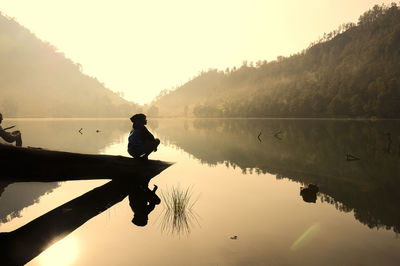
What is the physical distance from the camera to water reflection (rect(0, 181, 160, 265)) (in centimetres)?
747

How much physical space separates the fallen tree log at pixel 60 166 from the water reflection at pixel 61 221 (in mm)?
875

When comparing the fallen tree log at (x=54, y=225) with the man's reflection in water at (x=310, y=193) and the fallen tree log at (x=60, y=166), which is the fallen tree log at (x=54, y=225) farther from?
the man's reflection in water at (x=310, y=193)

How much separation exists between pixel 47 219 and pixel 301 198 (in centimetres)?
1019

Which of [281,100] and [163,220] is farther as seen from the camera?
[281,100]

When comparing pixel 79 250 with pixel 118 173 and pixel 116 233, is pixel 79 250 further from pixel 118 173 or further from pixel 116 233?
pixel 118 173

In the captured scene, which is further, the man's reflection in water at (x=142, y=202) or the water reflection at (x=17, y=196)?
the water reflection at (x=17, y=196)

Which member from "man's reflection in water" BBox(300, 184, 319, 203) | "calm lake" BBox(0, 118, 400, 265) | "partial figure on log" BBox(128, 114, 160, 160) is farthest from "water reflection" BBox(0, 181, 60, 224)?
"man's reflection in water" BBox(300, 184, 319, 203)

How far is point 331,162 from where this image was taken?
2531cm

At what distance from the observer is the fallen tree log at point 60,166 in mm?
10750

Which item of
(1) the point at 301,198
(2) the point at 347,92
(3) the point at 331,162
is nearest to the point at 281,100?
(2) the point at 347,92

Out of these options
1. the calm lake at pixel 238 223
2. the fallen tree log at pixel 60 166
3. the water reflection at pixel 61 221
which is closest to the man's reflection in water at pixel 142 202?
the water reflection at pixel 61 221

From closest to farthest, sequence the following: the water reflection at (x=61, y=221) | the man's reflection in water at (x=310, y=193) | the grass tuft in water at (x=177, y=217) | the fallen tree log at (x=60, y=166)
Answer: the water reflection at (x=61, y=221)
the grass tuft in water at (x=177, y=217)
the fallen tree log at (x=60, y=166)
the man's reflection in water at (x=310, y=193)

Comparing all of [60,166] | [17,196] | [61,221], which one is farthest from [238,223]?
[17,196]

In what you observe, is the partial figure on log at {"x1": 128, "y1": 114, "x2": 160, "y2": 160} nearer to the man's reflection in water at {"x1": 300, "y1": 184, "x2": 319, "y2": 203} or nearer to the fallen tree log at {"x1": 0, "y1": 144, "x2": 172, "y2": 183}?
the fallen tree log at {"x1": 0, "y1": 144, "x2": 172, "y2": 183}
